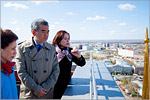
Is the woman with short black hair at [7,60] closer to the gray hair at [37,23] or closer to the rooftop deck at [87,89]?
the gray hair at [37,23]

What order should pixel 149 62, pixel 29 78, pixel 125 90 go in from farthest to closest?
pixel 125 90, pixel 149 62, pixel 29 78

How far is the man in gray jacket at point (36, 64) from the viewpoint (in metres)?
0.86

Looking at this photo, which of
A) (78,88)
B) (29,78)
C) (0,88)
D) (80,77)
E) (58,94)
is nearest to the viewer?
(0,88)

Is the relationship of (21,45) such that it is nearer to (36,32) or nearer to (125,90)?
(36,32)

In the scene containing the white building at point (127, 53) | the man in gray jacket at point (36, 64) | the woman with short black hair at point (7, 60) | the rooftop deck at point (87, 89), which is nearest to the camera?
the woman with short black hair at point (7, 60)

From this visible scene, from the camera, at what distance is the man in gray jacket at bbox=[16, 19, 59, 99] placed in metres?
0.86

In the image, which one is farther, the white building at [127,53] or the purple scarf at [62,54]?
the white building at [127,53]

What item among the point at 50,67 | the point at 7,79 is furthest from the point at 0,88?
the point at 50,67

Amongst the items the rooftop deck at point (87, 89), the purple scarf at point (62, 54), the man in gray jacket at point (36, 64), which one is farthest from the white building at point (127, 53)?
the man in gray jacket at point (36, 64)

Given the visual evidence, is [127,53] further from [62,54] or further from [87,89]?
[62,54]

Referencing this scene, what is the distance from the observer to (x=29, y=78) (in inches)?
33.5

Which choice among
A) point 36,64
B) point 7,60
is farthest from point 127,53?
point 7,60

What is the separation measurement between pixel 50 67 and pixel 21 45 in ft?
0.74

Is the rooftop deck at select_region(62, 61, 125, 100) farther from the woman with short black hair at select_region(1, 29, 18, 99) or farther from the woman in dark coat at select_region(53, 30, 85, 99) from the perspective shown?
the woman with short black hair at select_region(1, 29, 18, 99)
